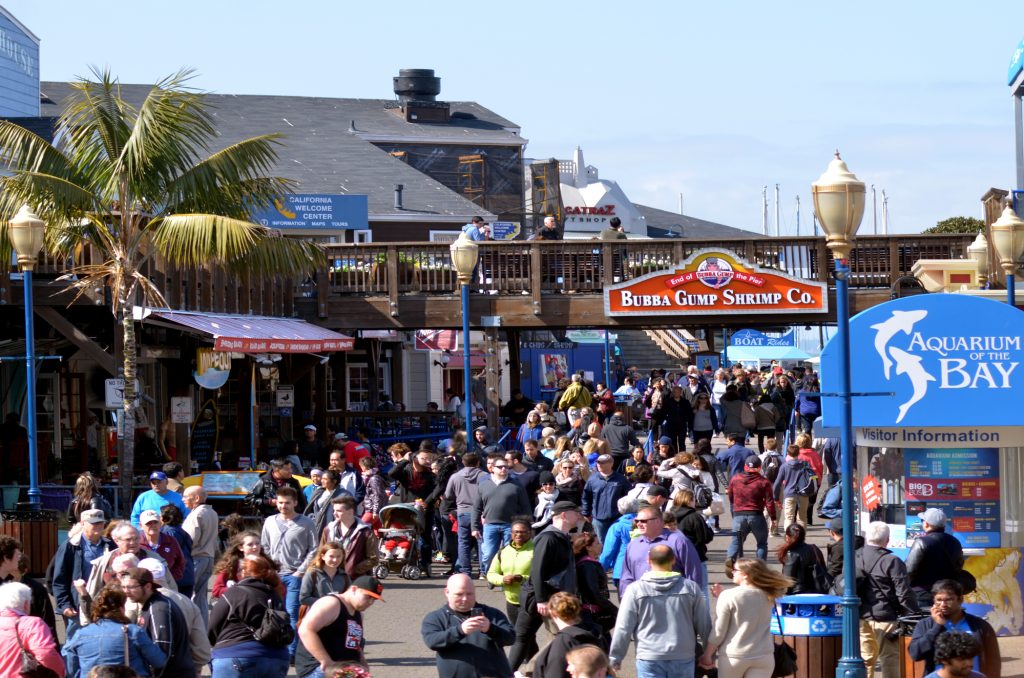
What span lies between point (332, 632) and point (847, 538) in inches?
154

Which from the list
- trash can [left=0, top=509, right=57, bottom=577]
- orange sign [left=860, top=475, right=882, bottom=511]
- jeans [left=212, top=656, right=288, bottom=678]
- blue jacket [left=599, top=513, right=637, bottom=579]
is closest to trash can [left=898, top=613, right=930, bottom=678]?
blue jacket [left=599, top=513, right=637, bottom=579]

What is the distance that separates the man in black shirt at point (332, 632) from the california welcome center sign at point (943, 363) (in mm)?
5682

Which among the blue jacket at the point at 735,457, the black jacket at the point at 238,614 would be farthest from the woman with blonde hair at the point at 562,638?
the blue jacket at the point at 735,457

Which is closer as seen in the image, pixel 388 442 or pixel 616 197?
pixel 388 442

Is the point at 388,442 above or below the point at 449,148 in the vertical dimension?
below

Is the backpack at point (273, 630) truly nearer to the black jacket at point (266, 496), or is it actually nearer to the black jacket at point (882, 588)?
the black jacket at point (882, 588)

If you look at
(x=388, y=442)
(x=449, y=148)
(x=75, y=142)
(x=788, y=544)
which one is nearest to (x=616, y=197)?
(x=449, y=148)

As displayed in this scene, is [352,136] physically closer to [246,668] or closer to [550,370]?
[550,370]

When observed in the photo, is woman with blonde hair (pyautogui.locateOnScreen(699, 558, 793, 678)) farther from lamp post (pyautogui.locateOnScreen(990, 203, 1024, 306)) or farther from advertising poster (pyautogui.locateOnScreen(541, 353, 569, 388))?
advertising poster (pyautogui.locateOnScreen(541, 353, 569, 388))

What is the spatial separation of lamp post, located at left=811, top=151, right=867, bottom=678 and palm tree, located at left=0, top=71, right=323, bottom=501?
10382 mm

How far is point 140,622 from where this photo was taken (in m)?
8.83

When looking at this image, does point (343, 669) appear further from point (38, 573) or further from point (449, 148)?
point (449, 148)

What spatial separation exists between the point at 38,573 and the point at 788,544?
9091 millimetres

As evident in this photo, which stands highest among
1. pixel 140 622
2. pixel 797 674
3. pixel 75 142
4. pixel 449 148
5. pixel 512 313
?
pixel 449 148
